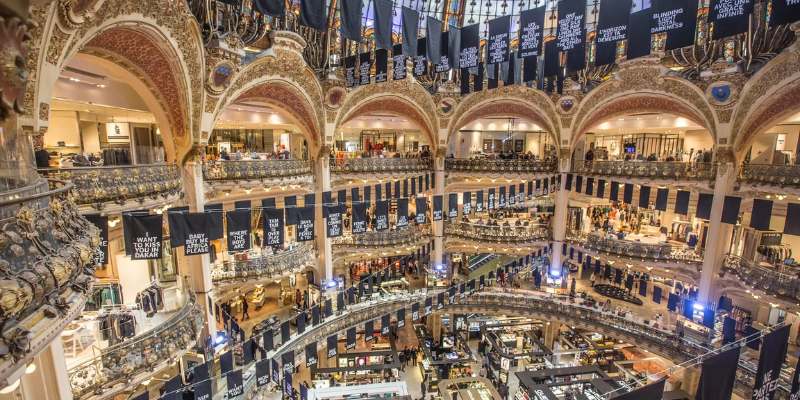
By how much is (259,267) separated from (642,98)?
69.7 ft

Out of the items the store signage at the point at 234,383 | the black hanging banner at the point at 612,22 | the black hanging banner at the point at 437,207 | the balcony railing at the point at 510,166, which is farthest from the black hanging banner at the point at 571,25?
the store signage at the point at 234,383

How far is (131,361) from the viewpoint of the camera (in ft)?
26.9

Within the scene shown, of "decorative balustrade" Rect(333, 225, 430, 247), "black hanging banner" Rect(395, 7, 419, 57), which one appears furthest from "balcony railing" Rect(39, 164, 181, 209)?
"decorative balustrade" Rect(333, 225, 430, 247)

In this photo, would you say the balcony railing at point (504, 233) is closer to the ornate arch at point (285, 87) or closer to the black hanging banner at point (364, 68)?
the ornate arch at point (285, 87)

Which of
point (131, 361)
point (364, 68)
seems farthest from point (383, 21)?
point (131, 361)

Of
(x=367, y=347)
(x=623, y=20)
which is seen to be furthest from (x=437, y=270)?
(x=623, y=20)

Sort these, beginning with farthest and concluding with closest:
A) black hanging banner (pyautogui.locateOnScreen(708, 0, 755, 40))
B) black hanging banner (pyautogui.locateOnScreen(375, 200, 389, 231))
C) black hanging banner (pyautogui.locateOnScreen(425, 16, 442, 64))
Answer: black hanging banner (pyautogui.locateOnScreen(375, 200, 389, 231))
black hanging banner (pyautogui.locateOnScreen(425, 16, 442, 64))
black hanging banner (pyautogui.locateOnScreen(708, 0, 755, 40))

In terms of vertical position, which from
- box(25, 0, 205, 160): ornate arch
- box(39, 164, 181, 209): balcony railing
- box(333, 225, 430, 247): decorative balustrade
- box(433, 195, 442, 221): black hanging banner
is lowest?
box(333, 225, 430, 247): decorative balustrade

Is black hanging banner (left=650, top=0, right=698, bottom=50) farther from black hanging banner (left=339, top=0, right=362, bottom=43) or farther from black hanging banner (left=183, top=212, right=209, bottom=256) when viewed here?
black hanging banner (left=183, top=212, right=209, bottom=256)

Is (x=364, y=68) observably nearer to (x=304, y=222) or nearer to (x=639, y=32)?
(x=304, y=222)

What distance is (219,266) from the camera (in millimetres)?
16109

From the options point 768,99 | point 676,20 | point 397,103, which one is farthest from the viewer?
point 397,103

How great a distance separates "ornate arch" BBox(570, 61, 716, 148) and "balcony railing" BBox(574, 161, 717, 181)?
1711mm

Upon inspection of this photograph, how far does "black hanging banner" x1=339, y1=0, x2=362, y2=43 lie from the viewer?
403 inches
